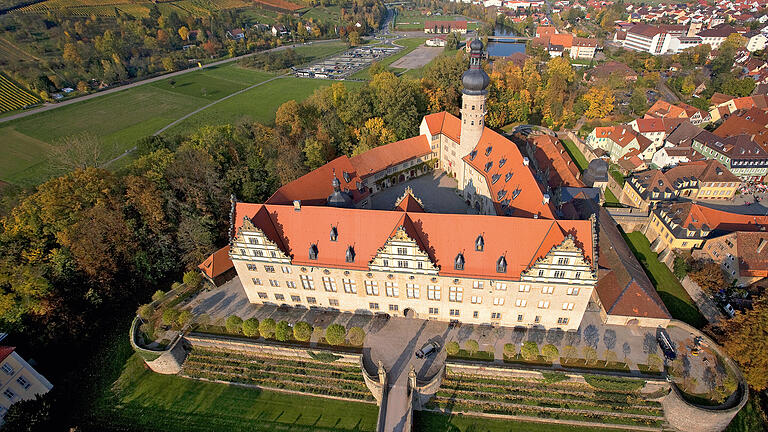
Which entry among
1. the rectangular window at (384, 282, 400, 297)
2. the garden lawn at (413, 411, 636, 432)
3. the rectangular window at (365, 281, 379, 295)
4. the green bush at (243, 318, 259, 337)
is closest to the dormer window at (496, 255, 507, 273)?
the rectangular window at (384, 282, 400, 297)

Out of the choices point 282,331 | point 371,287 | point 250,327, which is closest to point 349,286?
point 371,287

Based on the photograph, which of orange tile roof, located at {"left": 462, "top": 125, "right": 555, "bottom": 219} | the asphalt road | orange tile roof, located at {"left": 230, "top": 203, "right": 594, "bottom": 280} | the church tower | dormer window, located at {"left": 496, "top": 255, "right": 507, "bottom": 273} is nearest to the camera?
dormer window, located at {"left": 496, "top": 255, "right": 507, "bottom": 273}

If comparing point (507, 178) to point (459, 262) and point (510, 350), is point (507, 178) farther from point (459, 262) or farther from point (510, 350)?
point (510, 350)

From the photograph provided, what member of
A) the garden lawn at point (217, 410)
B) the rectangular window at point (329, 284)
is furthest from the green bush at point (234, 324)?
the rectangular window at point (329, 284)

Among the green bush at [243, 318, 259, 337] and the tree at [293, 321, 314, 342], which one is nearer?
the tree at [293, 321, 314, 342]

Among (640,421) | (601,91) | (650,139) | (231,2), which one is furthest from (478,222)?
(231,2)

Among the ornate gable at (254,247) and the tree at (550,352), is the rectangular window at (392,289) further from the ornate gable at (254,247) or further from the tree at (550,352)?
the tree at (550,352)

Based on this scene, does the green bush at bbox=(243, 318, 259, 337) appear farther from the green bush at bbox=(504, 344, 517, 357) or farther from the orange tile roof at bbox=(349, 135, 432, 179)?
the orange tile roof at bbox=(349, 135, 432, 179)
